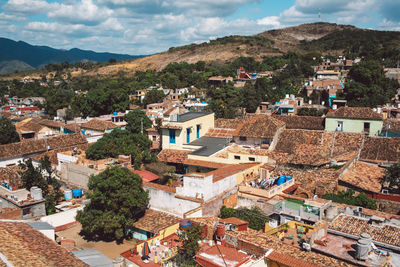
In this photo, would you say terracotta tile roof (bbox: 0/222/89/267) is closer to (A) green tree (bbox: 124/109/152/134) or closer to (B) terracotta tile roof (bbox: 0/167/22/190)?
(B) terracotta tile roof (bbox: 0/167/22/190)

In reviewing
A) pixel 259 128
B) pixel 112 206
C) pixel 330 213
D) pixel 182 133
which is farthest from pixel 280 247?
pixel 259 128

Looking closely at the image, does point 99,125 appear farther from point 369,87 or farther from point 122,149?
point 369,87

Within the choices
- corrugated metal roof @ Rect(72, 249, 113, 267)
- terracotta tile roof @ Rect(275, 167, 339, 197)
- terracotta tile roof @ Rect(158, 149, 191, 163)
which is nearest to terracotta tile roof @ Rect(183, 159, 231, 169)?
terracotta tile roof @ Rect(158, 149, 191, 163)

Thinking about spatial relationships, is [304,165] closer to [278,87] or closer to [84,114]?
[278,87]

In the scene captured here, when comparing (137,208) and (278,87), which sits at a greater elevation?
(278,87)

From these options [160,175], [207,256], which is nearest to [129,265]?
[207,256]

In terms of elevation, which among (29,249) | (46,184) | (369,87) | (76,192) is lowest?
(76,192)
